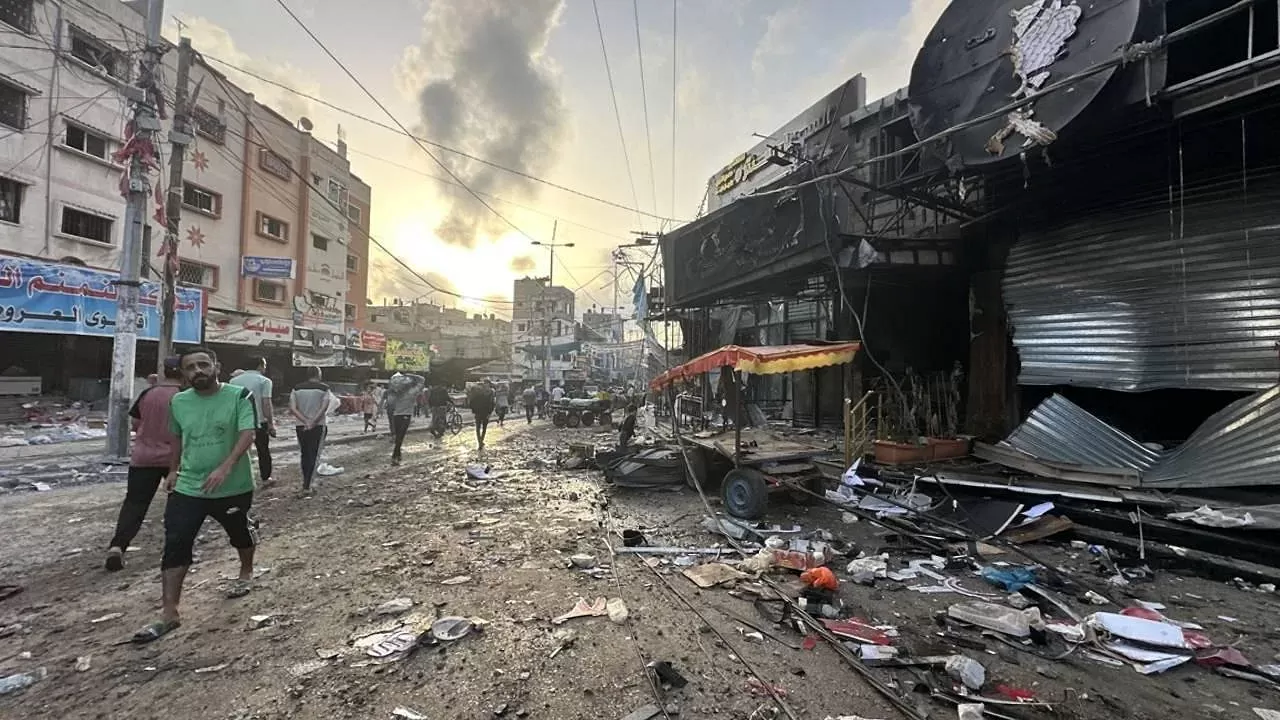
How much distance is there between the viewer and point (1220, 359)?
6.33m

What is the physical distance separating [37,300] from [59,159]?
17.1 ft

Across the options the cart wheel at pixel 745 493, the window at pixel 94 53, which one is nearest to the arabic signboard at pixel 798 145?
the cart wheel at pixel 745 493

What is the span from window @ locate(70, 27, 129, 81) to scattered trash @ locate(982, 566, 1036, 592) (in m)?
24.4

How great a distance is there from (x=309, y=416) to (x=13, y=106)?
16.7 meters

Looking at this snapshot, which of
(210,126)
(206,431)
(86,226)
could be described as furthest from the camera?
(210,126)

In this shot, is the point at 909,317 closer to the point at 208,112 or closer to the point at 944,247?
the point at 944,247

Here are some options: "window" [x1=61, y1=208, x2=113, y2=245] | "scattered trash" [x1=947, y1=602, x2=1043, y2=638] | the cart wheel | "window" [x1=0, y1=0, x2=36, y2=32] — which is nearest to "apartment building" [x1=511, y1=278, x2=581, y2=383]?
"window" [x1=61, y1=208, x2=113, y2=245]

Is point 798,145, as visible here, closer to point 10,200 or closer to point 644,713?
point 644,713

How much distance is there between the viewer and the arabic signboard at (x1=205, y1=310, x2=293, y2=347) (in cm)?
1925

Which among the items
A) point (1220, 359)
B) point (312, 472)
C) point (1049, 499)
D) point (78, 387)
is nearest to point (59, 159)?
point (78, 387)

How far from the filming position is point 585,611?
3975 mm

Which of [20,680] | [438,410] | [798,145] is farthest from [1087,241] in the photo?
[438,410]

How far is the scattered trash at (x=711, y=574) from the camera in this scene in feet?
15.2

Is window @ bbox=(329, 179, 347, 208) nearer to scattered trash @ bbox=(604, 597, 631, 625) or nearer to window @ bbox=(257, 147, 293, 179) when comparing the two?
window @ bbox=(257, 147, 293, 179)
